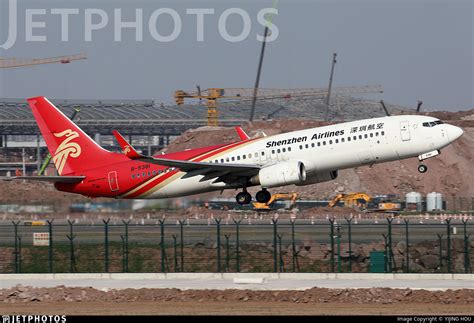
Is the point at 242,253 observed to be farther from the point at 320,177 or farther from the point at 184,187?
the point at 184,187

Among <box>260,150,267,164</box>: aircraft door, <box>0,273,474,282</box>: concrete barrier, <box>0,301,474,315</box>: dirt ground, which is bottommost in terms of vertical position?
<box>0,301,474,315</box>: dirt ground

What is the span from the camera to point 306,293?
36219 mm

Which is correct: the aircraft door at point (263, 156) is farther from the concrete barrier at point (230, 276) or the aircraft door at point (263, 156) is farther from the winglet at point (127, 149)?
the concrete barrier at point (230, 276)

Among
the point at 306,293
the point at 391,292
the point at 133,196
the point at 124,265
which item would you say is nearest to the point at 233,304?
the point at 306,293

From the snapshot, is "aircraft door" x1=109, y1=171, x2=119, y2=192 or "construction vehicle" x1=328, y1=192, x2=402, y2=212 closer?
"aircraft door" x1=109, y1=171, x2=119, y2=192

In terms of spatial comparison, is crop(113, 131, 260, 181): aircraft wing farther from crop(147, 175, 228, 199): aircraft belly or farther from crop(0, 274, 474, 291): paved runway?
crop(0, 274, 474, 291): paved runway

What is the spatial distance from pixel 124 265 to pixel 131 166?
12.8 metres

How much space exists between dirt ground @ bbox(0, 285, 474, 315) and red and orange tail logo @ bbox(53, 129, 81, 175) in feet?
78.2

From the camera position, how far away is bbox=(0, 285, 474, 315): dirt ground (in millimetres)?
33281

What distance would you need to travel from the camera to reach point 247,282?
1613 inches

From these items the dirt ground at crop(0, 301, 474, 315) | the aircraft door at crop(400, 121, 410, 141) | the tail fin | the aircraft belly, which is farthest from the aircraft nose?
the dirt ground at crop(0, 301, 474, 315)

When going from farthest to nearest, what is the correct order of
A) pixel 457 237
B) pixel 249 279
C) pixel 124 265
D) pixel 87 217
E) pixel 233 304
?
pixel 87 217 → pixel 457 237 → pixel 124 265 → pixel 249 279 → pixel 233 304

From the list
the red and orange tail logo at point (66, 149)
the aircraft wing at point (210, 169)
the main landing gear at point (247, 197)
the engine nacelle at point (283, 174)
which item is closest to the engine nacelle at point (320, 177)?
the engine nacelle at point (283, 174)

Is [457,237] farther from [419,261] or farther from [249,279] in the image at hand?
[249,279]
